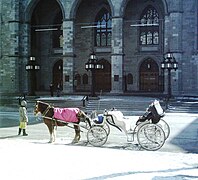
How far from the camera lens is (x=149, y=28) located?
1378 inches

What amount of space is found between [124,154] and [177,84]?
20.2 m

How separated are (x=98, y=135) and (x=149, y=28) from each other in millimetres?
25419

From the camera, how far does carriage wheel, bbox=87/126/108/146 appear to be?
11.4m

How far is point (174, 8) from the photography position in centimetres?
2862

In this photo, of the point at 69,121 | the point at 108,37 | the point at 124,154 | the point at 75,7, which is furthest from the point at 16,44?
the point at 124,154

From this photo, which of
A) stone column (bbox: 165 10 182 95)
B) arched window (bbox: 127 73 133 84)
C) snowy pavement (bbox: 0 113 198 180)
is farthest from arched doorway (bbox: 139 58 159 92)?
snowy pavement (bbox: 0 113 198 180)

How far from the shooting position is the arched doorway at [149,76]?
34625 millimetres

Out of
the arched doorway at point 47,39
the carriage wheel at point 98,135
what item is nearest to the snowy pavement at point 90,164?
the carriage wheel at point 98,135

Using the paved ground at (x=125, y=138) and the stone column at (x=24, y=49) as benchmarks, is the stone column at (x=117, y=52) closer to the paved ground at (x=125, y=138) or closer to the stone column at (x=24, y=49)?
the stone column at (x=24, y=49)

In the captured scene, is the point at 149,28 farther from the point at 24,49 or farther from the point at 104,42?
the point at 24,49

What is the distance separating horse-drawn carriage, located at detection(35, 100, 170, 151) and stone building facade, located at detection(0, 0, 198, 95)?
1786cm

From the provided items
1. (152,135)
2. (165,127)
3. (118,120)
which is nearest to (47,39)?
(165,127)

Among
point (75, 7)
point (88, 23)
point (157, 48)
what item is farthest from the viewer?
point (88, 23)

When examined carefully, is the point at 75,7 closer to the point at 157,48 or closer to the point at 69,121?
the point at 157,48
